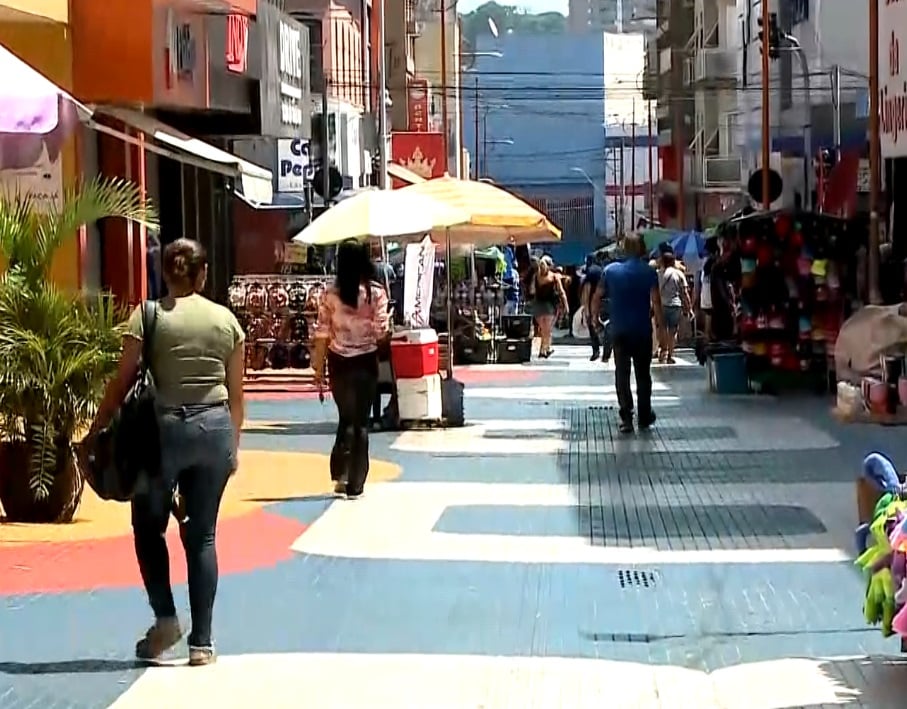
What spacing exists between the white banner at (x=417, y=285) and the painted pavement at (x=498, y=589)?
3.14 meters

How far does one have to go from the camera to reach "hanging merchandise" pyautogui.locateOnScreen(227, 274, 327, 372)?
25281 millimetres

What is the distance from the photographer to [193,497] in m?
8.08

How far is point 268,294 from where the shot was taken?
25391 millimetres

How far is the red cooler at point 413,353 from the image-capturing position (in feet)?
61.7

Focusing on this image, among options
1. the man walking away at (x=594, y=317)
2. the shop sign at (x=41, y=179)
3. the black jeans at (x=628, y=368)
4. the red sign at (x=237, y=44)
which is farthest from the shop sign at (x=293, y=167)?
the black jeans at (x=628, y=368)

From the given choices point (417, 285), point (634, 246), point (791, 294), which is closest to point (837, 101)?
point (791, 294)

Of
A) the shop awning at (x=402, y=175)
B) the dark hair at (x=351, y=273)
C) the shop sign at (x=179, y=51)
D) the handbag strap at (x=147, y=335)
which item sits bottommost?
the handbag strap at (x=147, y=335)

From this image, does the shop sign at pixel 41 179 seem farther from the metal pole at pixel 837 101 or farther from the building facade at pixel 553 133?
the building facade at pixel 553 133

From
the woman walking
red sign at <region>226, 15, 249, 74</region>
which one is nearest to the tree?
the woman walking

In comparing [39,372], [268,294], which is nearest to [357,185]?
[268,294]

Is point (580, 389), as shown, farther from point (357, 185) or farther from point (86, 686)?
point (357, 185)

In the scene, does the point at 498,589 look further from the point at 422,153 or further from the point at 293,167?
the point at 422,153

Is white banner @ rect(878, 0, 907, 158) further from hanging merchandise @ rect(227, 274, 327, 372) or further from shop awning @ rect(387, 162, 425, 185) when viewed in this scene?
shop awning @ rect(387, 162, 425, 185)

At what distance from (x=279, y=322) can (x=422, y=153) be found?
2111cm
